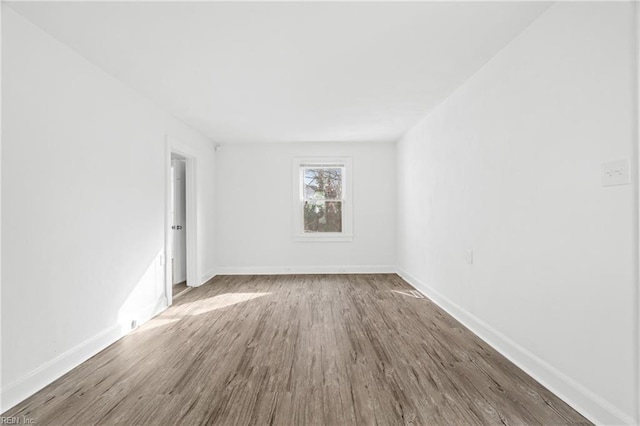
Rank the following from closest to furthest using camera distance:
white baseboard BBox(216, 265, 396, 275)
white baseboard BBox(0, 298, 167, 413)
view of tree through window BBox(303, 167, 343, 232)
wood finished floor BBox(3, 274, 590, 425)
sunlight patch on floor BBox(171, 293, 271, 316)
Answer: wood finished floor BBox(3, 274, 590, 425) < white baseboard BBox(0, 298, 167, 413) < sunlight patch on floor BBox(171, 293, 271, 316) < white baseboard BBox(216, 265, 396, 275) < view of tree through window BBox(303, 167, 343, 232)

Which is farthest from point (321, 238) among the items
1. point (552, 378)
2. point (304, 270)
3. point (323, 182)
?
point (552, 378)

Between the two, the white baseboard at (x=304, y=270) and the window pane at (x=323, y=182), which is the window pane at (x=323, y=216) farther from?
the white baseboard at (x=304, y=270)

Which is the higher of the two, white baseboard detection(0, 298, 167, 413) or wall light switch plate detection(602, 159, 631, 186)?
wall light switch plate detection(602, 159, 631, 186)

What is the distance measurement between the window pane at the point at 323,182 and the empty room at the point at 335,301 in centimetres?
205

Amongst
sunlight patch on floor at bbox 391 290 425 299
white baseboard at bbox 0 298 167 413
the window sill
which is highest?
the window sill

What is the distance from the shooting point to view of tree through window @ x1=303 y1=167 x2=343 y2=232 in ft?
19.4

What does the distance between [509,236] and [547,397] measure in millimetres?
1085

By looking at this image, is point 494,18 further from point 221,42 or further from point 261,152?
point 261,152

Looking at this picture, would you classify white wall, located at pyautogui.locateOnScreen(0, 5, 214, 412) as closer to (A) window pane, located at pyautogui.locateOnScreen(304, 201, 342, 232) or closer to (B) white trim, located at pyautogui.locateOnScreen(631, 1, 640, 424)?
(A) window pane, located at pyautogui.locateOnScreen(304, 201, 342, 232)

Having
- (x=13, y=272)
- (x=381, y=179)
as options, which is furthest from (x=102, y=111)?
(x=381, y=179)

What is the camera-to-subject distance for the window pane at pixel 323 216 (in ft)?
19.4

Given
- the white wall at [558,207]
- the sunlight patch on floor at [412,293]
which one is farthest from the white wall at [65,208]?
the white wall at [558,207]

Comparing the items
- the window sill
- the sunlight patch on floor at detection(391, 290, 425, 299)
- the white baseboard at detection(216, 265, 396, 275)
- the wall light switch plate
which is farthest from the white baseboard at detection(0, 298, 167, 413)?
the wall light switch plate

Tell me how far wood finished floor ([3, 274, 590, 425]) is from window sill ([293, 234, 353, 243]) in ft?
7.66
